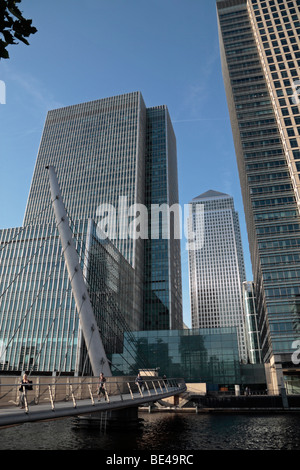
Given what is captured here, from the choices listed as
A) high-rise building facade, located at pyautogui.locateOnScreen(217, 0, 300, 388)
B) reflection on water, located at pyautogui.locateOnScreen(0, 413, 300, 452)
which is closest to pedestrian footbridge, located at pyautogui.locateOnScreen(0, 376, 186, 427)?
reflection on water, located at pyautogui.locateOnScreen(0, 413, 300, 452)

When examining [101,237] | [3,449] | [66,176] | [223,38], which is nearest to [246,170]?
[101,237]

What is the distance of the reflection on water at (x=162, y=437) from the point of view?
2242 centimetres

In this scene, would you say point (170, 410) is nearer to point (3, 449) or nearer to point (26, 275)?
point (3, 449)

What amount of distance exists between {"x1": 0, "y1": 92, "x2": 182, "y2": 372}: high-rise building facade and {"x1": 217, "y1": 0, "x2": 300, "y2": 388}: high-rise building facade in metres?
34.0

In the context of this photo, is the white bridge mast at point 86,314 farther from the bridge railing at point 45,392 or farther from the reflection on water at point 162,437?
the reflection on water at point 162,437

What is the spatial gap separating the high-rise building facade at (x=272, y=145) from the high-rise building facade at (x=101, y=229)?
34.0 meters

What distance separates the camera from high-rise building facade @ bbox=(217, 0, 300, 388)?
69.1 metres

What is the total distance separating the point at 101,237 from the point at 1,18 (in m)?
80.4

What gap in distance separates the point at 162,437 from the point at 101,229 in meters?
87.3
